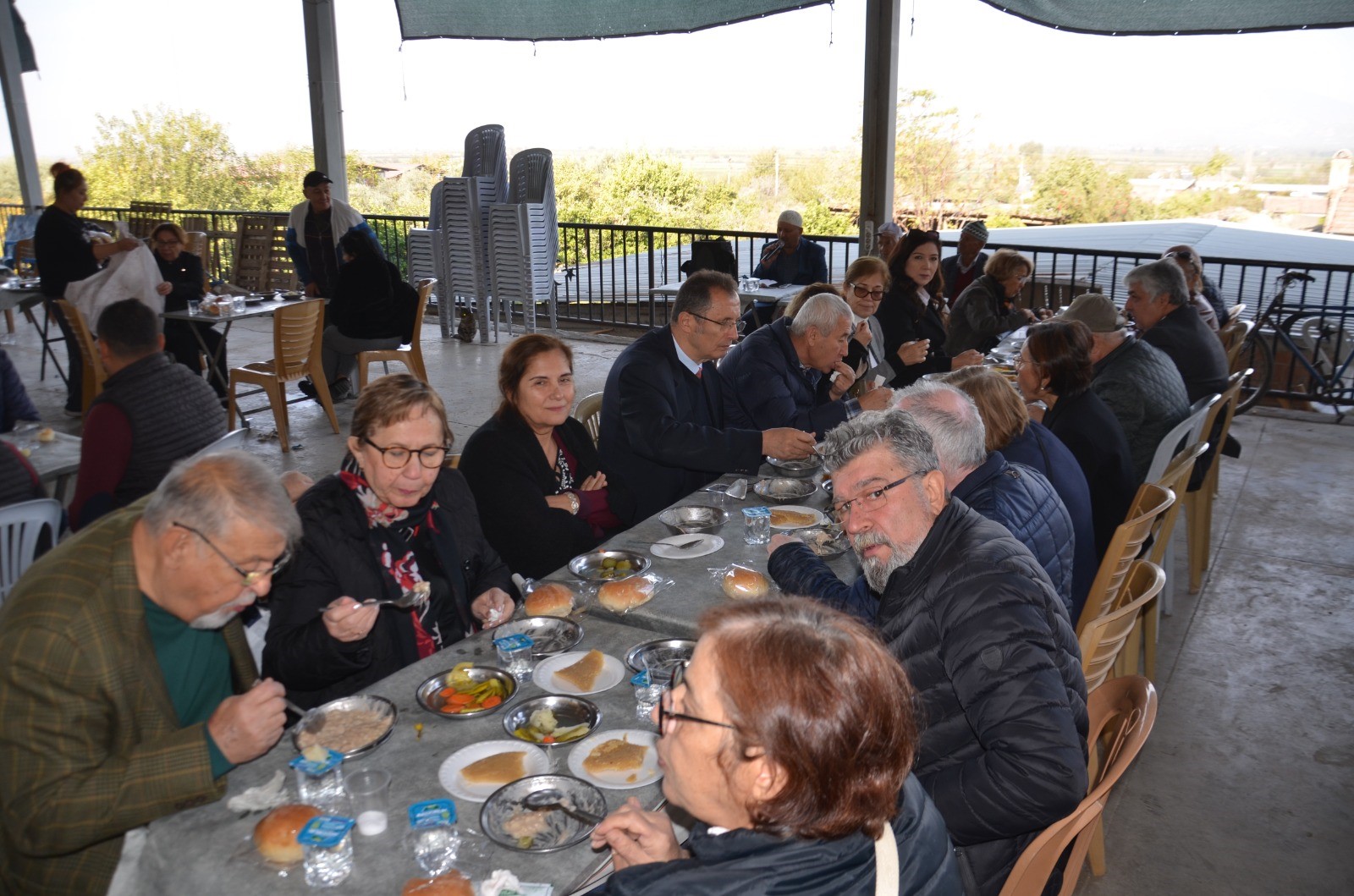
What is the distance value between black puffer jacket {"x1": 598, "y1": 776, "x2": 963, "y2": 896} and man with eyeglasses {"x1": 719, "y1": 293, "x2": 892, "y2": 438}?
3.17 meters

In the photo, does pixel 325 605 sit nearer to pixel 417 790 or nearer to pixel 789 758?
pixel 417 790

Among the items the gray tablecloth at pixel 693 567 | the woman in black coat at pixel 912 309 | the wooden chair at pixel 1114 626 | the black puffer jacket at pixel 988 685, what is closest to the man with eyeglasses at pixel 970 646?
the black puffer jacket at pixel 988 685

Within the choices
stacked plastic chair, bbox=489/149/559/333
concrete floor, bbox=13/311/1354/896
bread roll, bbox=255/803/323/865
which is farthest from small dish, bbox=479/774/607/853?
stacked plastic chair, bbox=489/149/559/333

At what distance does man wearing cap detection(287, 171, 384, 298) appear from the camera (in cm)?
880

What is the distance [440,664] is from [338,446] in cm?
540

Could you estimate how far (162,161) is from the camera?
2027 cm

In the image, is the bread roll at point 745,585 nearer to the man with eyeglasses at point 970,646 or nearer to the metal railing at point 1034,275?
the man with eyeglasses at point 970,646

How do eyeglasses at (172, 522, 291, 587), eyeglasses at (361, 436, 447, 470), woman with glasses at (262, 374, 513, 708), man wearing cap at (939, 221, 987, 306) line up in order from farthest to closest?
man wearing cap at (939, 221, 987, 306) < eyeglasses at (361, 436, 447, 470) < woman with glasses at (262, 374, 513, 708) < eyeglasses at (172, 522, 291, 587)

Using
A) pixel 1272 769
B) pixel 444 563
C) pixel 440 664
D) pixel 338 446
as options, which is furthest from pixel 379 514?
pixel 338 446

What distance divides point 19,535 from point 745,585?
2.50 metres

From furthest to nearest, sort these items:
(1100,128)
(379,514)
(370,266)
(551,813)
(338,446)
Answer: (1100,128) → (370,266) → (338,446) → (379,514) → (551,813)

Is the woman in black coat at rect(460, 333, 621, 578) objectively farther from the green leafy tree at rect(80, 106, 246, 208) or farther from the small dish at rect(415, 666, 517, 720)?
the green leafy tree at rect(80, 106, 246, 208)

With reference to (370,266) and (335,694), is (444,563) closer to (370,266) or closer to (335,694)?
(335,694)

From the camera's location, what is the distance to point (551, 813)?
1717mm
